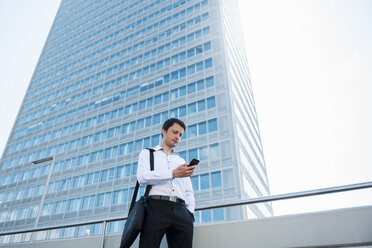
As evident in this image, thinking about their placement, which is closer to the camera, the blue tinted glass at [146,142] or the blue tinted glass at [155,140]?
the blue tinted glass at [155,140]

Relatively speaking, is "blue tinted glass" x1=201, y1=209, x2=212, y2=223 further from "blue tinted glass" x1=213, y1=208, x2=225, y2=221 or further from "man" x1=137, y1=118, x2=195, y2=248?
A: "man" x1=137, y1=118, x2=195, y2=248

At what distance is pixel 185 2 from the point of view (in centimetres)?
4084

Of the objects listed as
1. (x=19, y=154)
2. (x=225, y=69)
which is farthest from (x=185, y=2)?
(x=19, y=154)

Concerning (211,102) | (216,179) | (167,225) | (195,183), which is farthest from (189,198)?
(211,102)

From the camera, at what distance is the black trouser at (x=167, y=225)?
2387mm

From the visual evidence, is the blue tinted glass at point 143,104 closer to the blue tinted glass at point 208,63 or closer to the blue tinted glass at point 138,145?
the blue tinted glass at point 138,145

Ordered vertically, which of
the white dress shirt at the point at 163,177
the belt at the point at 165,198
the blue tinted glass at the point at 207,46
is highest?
the blue tinted glass at the point at 207,46

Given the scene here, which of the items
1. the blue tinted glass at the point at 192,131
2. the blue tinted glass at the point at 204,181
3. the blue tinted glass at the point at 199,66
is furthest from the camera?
the blue tinted glass at the point at 199,66

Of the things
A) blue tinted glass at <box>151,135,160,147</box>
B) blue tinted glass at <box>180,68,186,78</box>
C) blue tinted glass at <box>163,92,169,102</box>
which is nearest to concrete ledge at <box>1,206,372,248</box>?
blue tinted glass at <box>151,135,160,147</box>

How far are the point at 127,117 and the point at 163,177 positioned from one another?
112ft

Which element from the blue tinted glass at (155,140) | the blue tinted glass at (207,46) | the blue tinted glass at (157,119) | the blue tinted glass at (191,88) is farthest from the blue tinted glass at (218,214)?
the blue tinted glass at (207,46)

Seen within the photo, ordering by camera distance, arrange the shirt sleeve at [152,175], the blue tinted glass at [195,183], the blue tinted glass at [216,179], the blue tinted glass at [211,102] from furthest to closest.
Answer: the blue tinted glass at [211,102], the blue tinted glass at [195,183], the blue tinted glass at [216,179], the shirt sleeve at [152,175]

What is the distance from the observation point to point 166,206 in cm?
252

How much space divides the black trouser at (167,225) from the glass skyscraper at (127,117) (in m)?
21.1
